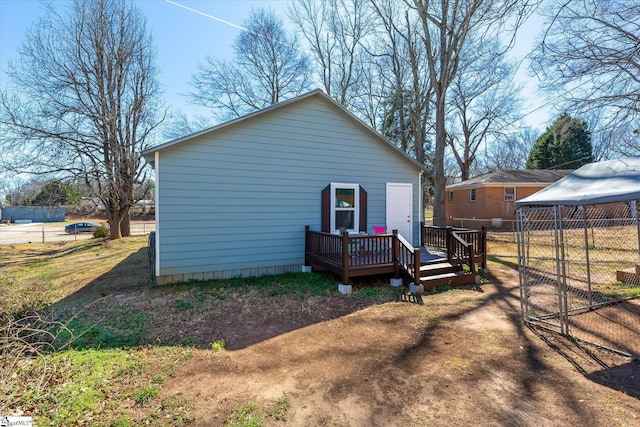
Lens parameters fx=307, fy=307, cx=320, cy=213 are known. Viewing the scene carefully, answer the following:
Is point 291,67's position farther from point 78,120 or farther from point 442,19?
point 78,120

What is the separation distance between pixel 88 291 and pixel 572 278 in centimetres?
1181

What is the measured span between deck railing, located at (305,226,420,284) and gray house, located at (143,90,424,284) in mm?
1300

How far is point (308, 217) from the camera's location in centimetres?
830

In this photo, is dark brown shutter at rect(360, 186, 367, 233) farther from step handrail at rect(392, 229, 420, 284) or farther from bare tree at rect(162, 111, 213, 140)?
bare tree at rect(162, 111, 213, 140)

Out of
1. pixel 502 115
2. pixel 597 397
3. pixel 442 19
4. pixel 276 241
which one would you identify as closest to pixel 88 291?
pixel 276 241

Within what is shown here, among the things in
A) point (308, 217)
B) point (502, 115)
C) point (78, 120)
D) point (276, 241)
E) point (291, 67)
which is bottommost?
point (276, 241)

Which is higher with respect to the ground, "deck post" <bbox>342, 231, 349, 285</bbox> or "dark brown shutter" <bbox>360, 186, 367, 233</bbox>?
"dark brown shutter" <bbox>360, 186, 367, 233</bbox>

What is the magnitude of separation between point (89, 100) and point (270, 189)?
508 inches

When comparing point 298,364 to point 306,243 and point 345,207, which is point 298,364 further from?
point 345,207

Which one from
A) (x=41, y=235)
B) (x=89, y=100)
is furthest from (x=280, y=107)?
(x=41, y=235)

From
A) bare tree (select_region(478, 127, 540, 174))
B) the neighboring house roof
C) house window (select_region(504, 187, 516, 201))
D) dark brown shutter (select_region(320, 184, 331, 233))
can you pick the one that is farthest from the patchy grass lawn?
bare tree (select_region(478, 127, 540, 174))

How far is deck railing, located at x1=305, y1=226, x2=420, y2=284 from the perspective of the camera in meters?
6.61

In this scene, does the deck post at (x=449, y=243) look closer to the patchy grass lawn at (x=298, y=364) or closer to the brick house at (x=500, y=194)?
the patchy grass lawn at (x=298, y=364)

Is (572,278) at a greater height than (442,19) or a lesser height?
lesser
